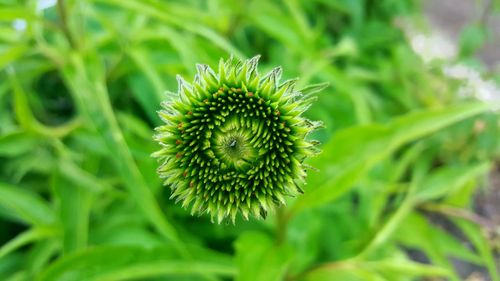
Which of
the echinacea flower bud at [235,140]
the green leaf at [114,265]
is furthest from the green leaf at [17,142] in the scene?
the echinacea flower bud at [235,140]

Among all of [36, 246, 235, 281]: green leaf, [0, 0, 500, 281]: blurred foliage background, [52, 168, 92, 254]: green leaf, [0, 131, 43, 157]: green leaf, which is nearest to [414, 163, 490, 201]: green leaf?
[0, 0, 500, 281]: blurred foliage background

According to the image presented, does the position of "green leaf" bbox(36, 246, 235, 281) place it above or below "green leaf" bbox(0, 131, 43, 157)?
below

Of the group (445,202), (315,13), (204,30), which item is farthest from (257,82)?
(315,13)

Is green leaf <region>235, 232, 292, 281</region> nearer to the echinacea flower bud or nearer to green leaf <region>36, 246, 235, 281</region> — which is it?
green leaf <region>36, 246, 235, 281</region>

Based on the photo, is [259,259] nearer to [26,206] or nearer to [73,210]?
[73,210]

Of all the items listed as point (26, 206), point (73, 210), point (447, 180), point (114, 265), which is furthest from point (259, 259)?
point (447, 180)

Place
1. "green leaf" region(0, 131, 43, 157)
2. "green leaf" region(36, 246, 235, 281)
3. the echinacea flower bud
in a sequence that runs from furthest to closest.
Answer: "green leaf" region(0, 131, 43, 157), "green leaf" region(36, 246, 235, 281), the echinacea flower bud
